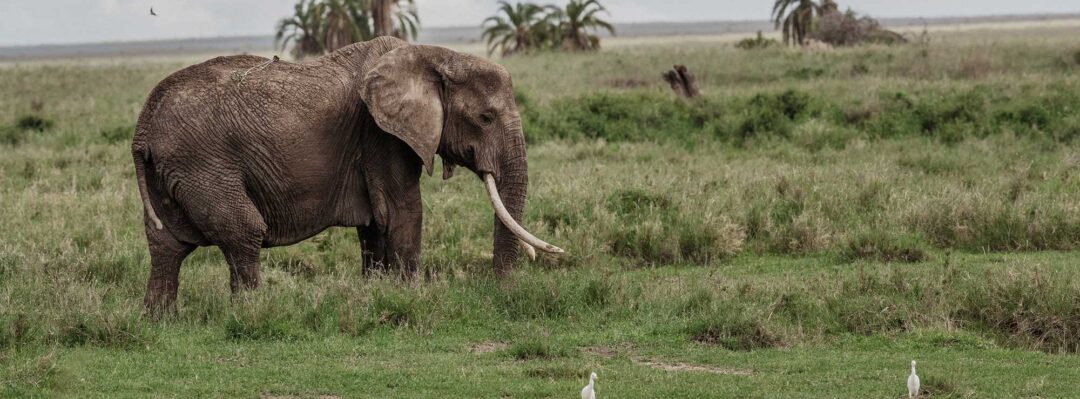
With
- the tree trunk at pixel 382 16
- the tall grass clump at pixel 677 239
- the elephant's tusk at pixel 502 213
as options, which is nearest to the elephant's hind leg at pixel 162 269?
the elephant's tusk at pixel 502 213

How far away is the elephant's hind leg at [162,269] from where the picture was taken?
10.4m

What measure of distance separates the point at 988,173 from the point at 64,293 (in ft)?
38.2

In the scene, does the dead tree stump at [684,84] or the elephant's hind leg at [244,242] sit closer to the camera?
the elephant's hind leg at [244,242]

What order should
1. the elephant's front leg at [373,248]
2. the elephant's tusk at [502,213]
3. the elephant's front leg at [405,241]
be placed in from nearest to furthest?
the elephant's tusk at [502,213] → the elephant's front leg at [405,241] → the elephant's front leg at [373,248]

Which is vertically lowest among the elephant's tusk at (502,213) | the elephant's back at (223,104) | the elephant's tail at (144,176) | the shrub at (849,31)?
the shrub at (849,31)

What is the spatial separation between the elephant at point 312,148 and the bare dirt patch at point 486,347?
2.78 feet

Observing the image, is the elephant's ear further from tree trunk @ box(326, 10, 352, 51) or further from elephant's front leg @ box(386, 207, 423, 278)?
tree trunk @ box(326, 10, 352, 51)

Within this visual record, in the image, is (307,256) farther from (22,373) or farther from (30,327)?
(22,373)

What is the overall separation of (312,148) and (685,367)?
11.0ft

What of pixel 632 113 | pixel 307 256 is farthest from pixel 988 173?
pixel 307 256

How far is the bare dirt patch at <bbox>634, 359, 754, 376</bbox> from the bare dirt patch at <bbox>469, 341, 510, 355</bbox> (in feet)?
3.38

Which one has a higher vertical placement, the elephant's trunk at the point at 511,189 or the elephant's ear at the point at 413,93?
the elephant's ear at the point at 413,93

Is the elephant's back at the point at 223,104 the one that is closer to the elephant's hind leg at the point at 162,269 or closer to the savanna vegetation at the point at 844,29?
the elephant's hind leg at the point at 162,269

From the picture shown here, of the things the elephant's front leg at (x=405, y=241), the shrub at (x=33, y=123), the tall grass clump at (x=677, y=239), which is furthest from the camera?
the shrub at (x=33, y=123)
